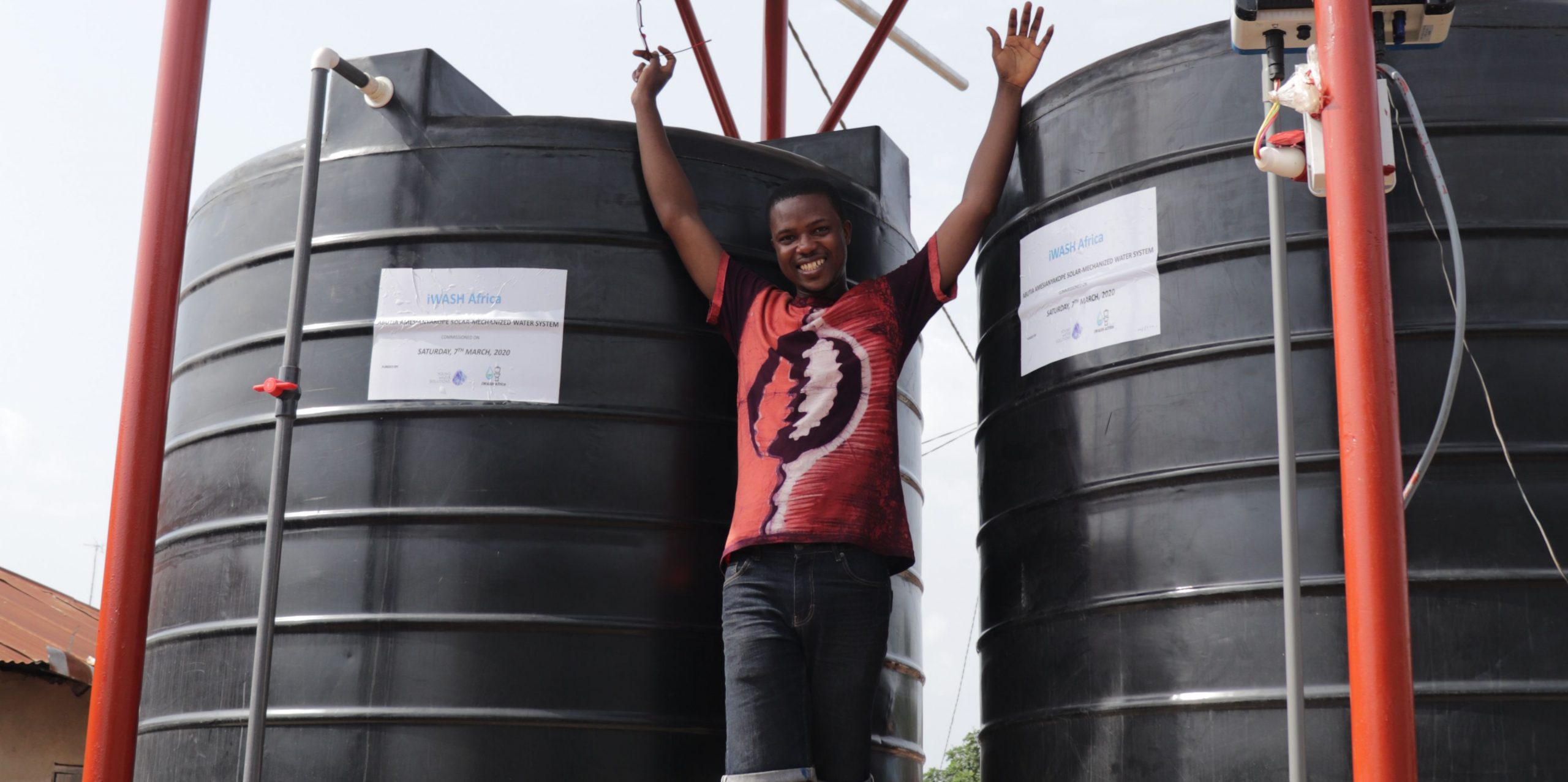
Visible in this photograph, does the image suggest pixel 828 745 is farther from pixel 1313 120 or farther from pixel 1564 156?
pixel 1564 156

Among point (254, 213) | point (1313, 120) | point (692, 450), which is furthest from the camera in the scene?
point (254, 213)

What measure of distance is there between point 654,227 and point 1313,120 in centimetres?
183

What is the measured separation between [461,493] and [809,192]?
123cm

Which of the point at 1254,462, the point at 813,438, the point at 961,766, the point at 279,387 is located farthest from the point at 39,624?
the point at 961,766

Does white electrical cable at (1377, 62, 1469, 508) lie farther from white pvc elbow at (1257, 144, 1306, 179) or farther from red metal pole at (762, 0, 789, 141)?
red metal pole at (762, 0, 789, 141)

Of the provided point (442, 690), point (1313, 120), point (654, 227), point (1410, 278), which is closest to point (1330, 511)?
point (1410, 278)

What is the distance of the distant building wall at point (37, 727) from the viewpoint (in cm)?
852

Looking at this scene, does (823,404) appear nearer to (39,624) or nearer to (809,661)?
(809,661)

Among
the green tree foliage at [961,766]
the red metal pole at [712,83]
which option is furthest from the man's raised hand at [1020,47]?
the green tree foliage at [961,766]

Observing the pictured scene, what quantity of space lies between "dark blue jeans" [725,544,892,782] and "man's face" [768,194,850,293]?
0.79 m

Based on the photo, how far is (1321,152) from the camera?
310 centimetres

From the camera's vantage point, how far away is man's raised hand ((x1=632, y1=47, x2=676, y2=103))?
4102 mm

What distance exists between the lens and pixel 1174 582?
11.4ft

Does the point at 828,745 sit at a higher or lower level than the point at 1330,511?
lower
